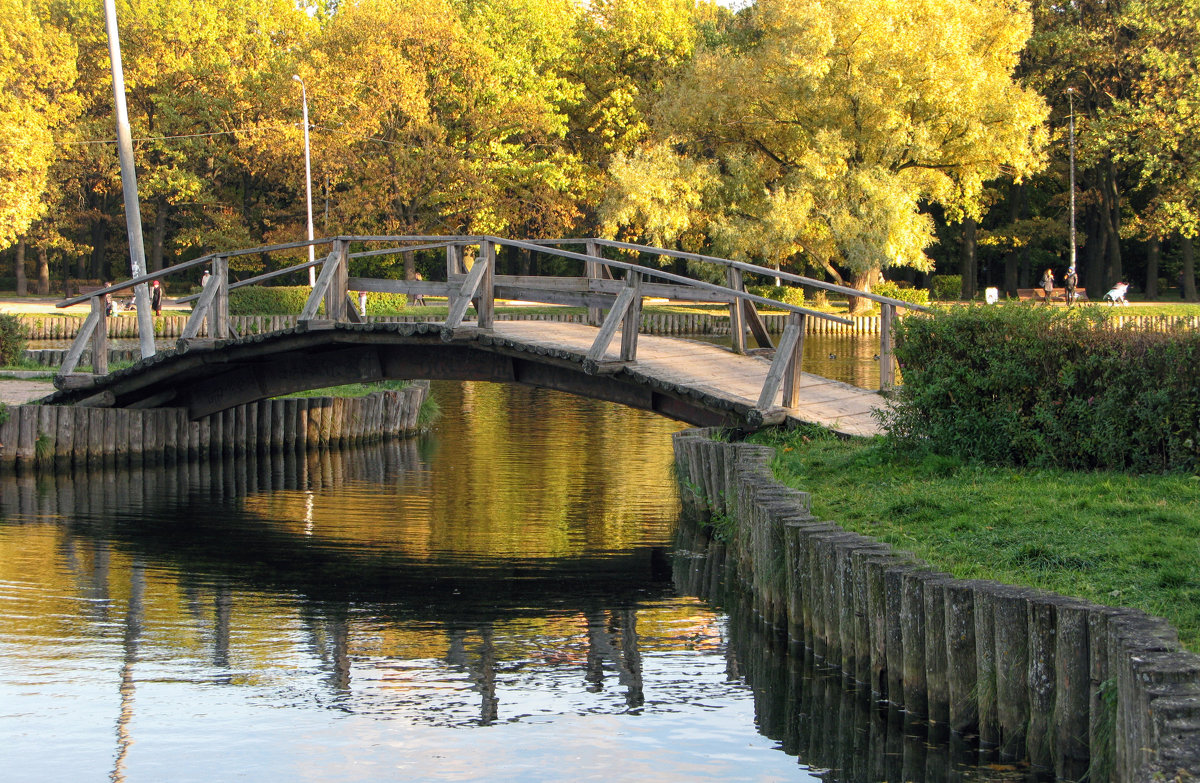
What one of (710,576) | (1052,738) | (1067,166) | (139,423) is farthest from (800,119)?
(1052,738)

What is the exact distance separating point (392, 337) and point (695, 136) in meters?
39.9

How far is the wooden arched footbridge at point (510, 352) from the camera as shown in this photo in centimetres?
1822

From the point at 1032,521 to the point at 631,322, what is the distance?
27.9 ft

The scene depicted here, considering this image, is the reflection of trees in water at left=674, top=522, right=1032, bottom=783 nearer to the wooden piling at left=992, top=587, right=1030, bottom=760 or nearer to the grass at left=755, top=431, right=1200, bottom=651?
the wooden piling at left=992, top=587, right=1030, bottom=760

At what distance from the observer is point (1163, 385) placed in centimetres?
1291

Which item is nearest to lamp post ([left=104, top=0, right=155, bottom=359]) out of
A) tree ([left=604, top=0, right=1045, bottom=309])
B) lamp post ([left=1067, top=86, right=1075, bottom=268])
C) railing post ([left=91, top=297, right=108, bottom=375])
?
railing post ([left=91, top=297, right=108, bottom=375])

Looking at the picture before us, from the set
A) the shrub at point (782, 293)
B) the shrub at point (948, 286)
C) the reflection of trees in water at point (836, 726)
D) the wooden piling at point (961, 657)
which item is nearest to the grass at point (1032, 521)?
the wooden piling at point (961, 657)

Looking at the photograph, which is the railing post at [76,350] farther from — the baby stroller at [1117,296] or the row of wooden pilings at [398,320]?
the baby stroller at [1117,296]

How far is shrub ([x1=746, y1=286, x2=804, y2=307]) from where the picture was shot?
5856cm

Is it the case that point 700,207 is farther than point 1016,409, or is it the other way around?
point 700,207

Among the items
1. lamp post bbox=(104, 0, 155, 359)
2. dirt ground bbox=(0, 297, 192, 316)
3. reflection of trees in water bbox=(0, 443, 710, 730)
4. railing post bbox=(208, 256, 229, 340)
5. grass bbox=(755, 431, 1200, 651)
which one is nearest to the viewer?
grass bbox=(755, 431, 1200, 651)

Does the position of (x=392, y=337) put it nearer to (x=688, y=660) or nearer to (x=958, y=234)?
(x=688, y=660)

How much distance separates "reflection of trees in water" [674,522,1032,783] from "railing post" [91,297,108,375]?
14.4 m

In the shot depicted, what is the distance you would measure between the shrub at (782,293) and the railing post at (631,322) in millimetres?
38322
